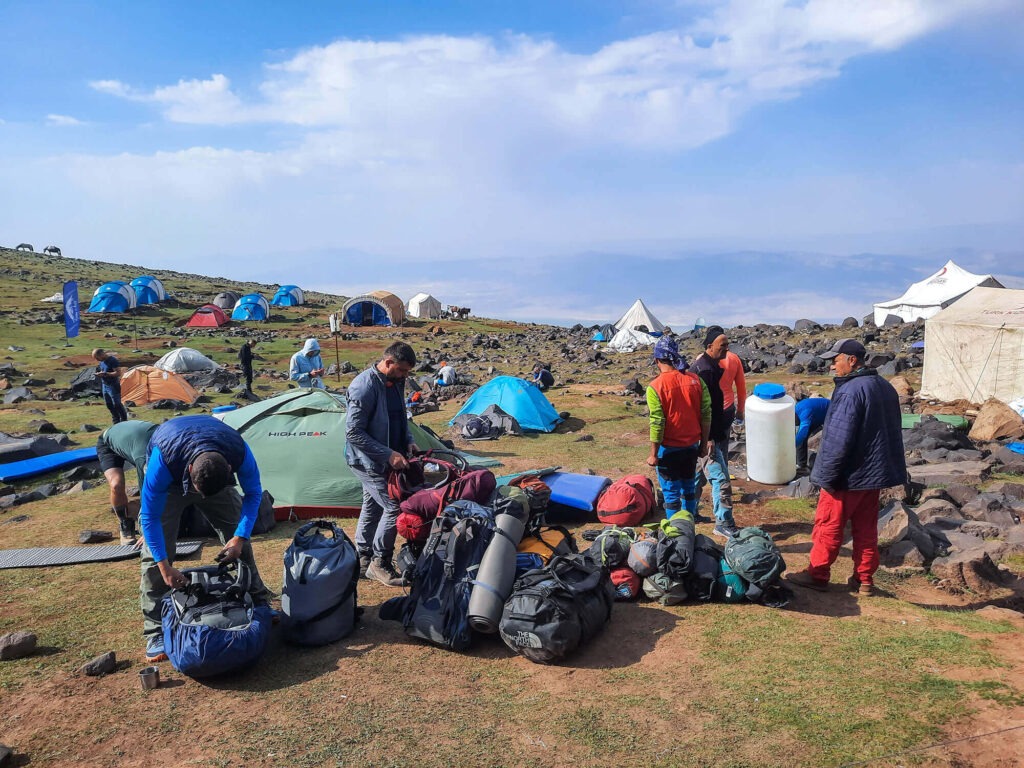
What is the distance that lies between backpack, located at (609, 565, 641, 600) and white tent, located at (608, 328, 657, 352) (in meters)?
30.8

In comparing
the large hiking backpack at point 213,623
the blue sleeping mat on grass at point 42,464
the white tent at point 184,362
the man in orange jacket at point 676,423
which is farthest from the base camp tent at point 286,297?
the large hiking backpack at point 213,623

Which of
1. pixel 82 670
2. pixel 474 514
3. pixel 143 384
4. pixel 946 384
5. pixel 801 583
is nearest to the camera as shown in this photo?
pixel 82 670

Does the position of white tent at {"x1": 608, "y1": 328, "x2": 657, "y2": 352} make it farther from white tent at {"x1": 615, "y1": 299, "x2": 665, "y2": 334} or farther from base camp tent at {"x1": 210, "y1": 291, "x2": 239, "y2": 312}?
base camp tent at {"x1": 210, "y1": 291, "x2": 239, "y2": 312}

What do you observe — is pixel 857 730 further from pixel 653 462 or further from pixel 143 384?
pixel 143 384

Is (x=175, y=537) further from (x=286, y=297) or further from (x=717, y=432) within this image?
(x=286, y=297)

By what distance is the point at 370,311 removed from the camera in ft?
165

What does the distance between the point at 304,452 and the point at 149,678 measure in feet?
15.0

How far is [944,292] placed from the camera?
40.5m

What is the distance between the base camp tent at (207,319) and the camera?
44.6 meters

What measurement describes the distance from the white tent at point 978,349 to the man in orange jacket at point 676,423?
37.9 ft

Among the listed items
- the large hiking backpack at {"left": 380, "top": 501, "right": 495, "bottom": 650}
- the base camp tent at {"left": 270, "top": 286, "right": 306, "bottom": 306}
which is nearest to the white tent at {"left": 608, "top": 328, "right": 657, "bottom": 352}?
the large hiking backpack at {"left": 380, "top": 501, "right": 495, "bottom": 650}

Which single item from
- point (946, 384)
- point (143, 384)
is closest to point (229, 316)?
point (143, 384)

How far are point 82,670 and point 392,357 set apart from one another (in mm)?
3138

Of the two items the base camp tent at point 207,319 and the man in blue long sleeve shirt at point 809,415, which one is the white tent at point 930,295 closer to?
the man in blue long sleeve shirt at point 809,415
